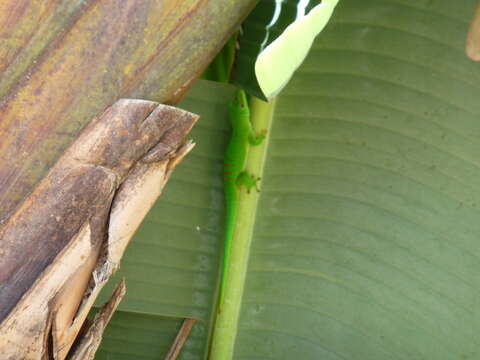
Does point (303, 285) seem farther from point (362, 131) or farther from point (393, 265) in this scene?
point (362, 131)

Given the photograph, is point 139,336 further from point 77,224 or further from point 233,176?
point 77,224

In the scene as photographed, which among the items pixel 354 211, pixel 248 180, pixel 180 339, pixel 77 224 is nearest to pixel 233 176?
pixel 248 180

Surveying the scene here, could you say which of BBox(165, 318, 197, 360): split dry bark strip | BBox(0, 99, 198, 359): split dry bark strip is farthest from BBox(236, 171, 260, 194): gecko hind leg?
BBox(0, 99, 198, 359): split dry bark strip

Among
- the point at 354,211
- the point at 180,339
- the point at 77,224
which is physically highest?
the point at 354,211

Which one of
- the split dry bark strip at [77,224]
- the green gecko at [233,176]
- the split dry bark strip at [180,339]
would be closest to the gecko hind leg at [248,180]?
the green gecko at [233,176]

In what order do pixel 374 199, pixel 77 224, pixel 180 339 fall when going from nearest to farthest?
pixel 77 224
pixel 374 199
pixel 180 339

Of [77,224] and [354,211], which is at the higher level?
[354,211]

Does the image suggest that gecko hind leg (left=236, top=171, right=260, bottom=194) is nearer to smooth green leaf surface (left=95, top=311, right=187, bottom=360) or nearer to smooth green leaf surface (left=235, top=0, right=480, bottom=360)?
smooth green leaf surface (left=235, top=0, right=480, bottom=360)
